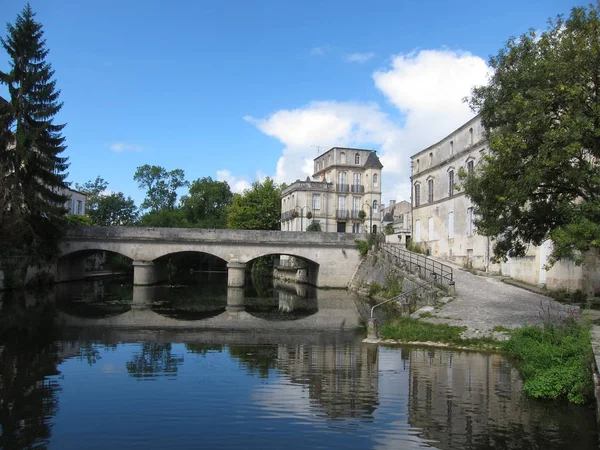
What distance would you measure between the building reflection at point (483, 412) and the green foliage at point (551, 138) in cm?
405

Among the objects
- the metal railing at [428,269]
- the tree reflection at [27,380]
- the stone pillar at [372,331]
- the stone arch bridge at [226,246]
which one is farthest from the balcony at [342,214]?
the stone pillar at [372,331]

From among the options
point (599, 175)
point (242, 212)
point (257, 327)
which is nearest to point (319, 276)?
point (257, 327)

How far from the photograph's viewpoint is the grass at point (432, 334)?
A: 15391 mm

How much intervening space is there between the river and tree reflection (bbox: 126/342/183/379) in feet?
0.16

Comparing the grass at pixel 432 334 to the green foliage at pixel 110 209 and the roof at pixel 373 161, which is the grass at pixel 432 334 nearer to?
the roof at pixel 373 161

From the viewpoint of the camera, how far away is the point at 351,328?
20828 mm

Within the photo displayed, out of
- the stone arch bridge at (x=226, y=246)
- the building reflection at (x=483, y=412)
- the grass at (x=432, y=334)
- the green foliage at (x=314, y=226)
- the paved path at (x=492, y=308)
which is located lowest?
the building reflection at (x=483, y=412)

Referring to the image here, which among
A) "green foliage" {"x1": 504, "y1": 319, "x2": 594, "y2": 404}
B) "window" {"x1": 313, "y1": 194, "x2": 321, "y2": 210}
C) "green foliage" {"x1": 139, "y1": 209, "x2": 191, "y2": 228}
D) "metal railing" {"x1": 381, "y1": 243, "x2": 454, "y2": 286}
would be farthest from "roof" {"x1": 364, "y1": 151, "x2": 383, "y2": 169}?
"green foliage" {"x1": 504, "y1": 319, "x2": 594, "y2": 404}

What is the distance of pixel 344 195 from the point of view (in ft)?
187

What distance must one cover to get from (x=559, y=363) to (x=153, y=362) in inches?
374

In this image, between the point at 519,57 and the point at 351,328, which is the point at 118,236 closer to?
the point at 351,328

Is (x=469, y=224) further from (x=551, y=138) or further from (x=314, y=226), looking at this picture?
(x=551, y=138)

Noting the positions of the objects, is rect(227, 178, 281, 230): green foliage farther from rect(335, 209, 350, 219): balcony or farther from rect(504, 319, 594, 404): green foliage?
rect(504, 319, 594, 404): green foliage

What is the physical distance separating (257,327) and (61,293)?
61.8 feet
